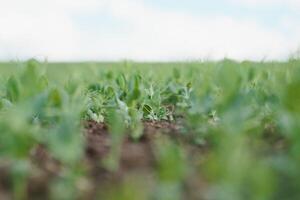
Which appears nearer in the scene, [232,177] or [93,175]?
[232,177]

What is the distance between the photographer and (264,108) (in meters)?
2.52

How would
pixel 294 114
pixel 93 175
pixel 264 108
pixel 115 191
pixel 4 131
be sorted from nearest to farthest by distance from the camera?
pixel 115 191 → pixel 93 175 → pixel 294 114 → pixel 4 131 → pixel 264 108

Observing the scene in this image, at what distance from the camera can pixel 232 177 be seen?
1.42 metres

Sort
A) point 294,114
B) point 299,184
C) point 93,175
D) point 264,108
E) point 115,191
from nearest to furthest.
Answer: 1. point 115,191
2. point 299,184
3. point 93,175
4. point 294,114
5. point 264,108

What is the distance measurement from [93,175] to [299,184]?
1.92ft

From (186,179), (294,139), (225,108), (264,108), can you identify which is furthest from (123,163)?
(264,108)

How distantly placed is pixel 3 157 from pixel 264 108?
1.23m

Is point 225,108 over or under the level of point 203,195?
over

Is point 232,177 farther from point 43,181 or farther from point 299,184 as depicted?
point 43,181

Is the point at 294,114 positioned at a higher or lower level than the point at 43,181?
higher

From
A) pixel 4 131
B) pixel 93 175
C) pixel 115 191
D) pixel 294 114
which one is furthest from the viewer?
pixel 4 131

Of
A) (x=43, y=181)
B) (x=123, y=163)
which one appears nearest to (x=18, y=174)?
(x=43, y=181)

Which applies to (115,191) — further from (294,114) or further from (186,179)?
(294,114)

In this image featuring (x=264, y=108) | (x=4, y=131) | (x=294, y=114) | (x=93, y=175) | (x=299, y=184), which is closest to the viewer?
(x=299, y=184)
